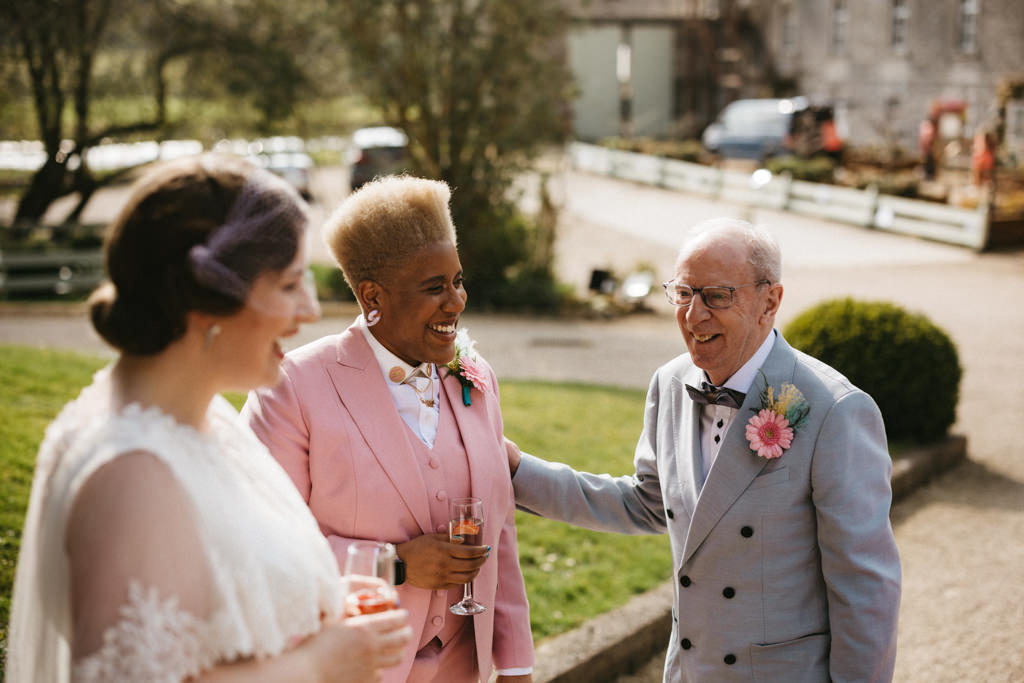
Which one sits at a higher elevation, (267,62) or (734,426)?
(267,62)

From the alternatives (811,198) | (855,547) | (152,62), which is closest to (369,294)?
(855,547)

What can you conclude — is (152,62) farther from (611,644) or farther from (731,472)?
(731,472)

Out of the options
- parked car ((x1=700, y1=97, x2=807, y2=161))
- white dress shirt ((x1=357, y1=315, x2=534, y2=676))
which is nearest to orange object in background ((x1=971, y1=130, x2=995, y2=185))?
parked car ((x1=700, y1=97, x2=807, y2=161))

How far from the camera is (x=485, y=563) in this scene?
10.1 feet

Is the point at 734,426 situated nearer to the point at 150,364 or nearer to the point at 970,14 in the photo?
the point at 150,364

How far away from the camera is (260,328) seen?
6.29 ft

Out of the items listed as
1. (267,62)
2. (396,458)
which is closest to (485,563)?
(396,458)

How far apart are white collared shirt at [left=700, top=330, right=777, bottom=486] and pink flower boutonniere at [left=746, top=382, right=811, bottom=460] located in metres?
0.14

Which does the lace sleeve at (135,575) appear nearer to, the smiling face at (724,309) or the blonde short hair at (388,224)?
the blonde short hair at (388,224)

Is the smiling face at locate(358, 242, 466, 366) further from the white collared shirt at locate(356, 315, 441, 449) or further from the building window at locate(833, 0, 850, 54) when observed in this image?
the building window at locate(833, 0, 850, 54)

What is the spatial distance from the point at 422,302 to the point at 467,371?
1.00ft

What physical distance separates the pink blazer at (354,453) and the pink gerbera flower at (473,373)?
0.13 meters

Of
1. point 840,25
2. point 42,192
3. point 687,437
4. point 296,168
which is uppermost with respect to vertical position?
point 840,25

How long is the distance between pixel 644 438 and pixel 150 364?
207 centimetres
